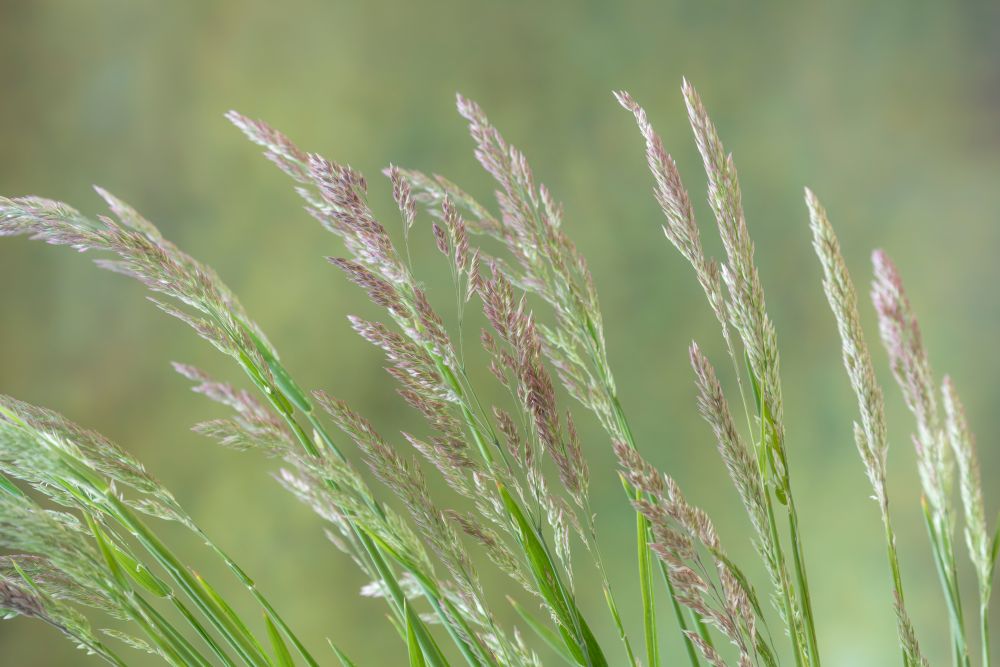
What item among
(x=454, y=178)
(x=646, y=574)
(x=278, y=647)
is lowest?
(x=278, y=647)

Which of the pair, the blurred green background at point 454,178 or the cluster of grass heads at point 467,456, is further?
the blurred green background at point 454,178

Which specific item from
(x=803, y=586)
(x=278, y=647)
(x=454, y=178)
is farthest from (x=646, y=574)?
(x=454, y=178)

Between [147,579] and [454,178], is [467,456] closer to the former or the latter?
[147,579]

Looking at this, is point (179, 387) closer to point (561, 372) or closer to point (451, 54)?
point (451, 54)

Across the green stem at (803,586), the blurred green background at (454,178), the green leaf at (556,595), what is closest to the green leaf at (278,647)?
the green leaf at (556,595)

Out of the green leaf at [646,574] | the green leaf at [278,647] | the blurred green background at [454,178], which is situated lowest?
the green leaf at [278,647]

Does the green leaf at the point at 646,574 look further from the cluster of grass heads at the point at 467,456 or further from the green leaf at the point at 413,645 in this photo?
the green leaf at the point at 413,645

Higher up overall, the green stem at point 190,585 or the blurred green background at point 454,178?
the blurred green background at point 454,178

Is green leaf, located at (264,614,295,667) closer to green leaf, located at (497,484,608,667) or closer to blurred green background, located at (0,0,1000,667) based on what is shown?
green leaf, located at (497,484,608,667)
